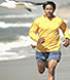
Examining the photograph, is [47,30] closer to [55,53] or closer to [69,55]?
[55,53]

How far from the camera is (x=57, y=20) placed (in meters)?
3.30

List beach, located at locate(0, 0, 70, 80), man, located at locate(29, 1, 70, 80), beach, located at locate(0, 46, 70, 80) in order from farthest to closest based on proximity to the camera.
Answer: beach, located at locate(0, 0, 70, 80)
beach, located at locate(0, 46, 70, 80)
man, located at locate(29, 1, 70, 80)

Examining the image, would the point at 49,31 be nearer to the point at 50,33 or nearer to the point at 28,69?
the point at 50,33

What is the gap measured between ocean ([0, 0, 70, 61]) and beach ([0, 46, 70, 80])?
0.11m

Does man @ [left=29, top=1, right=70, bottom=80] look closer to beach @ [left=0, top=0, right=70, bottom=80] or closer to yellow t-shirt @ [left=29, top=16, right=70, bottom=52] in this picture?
yellow t-shirt @ [left=29, top=16, right=70, bottom=52]

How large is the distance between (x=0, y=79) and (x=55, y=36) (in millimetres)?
980

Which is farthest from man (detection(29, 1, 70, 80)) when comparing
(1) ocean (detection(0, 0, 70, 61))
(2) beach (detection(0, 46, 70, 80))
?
(1) ocean (detection(0, 0, 70, 61))

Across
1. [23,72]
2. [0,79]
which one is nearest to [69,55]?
[23,72]

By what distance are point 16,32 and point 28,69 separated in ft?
1.97

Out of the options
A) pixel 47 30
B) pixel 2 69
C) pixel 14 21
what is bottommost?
pixel 2 69

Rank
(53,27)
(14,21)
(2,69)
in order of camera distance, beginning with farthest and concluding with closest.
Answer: (14,21), (2,69), (53,27)

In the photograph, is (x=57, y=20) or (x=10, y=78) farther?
(x=10, y=78)

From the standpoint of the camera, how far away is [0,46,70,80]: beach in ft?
13.0

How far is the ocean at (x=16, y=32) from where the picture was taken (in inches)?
173
